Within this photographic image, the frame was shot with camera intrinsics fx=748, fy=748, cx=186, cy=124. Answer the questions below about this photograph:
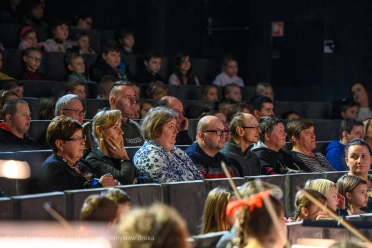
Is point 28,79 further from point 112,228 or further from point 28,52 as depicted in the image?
point 112,228

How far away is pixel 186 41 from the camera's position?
8.23 meters

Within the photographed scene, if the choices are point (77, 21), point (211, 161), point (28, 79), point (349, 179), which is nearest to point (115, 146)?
point (211, 161)

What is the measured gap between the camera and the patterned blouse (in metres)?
3.86

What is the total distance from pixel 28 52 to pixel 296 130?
7.08ft

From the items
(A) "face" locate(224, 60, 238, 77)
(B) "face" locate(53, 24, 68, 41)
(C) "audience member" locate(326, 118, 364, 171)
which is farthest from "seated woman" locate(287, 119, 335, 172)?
(B) "face" locate(53, 24, 68, 41)

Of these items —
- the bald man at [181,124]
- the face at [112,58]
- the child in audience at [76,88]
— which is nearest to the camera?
the bald man at [181,124]

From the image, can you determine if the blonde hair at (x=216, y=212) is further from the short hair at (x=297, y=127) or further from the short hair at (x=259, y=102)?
the short hair at (x=259, y=102)

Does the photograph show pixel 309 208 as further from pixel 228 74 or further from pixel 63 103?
pixel 228 74

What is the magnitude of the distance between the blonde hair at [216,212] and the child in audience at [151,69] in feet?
12.7

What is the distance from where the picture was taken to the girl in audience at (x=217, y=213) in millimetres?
2951

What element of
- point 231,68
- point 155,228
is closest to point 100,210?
point 155,228

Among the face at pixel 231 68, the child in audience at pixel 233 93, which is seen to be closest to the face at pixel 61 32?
the child in audience at pixel 233 93

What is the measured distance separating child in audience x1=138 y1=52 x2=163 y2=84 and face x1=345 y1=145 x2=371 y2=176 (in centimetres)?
251

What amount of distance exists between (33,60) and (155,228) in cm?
458
